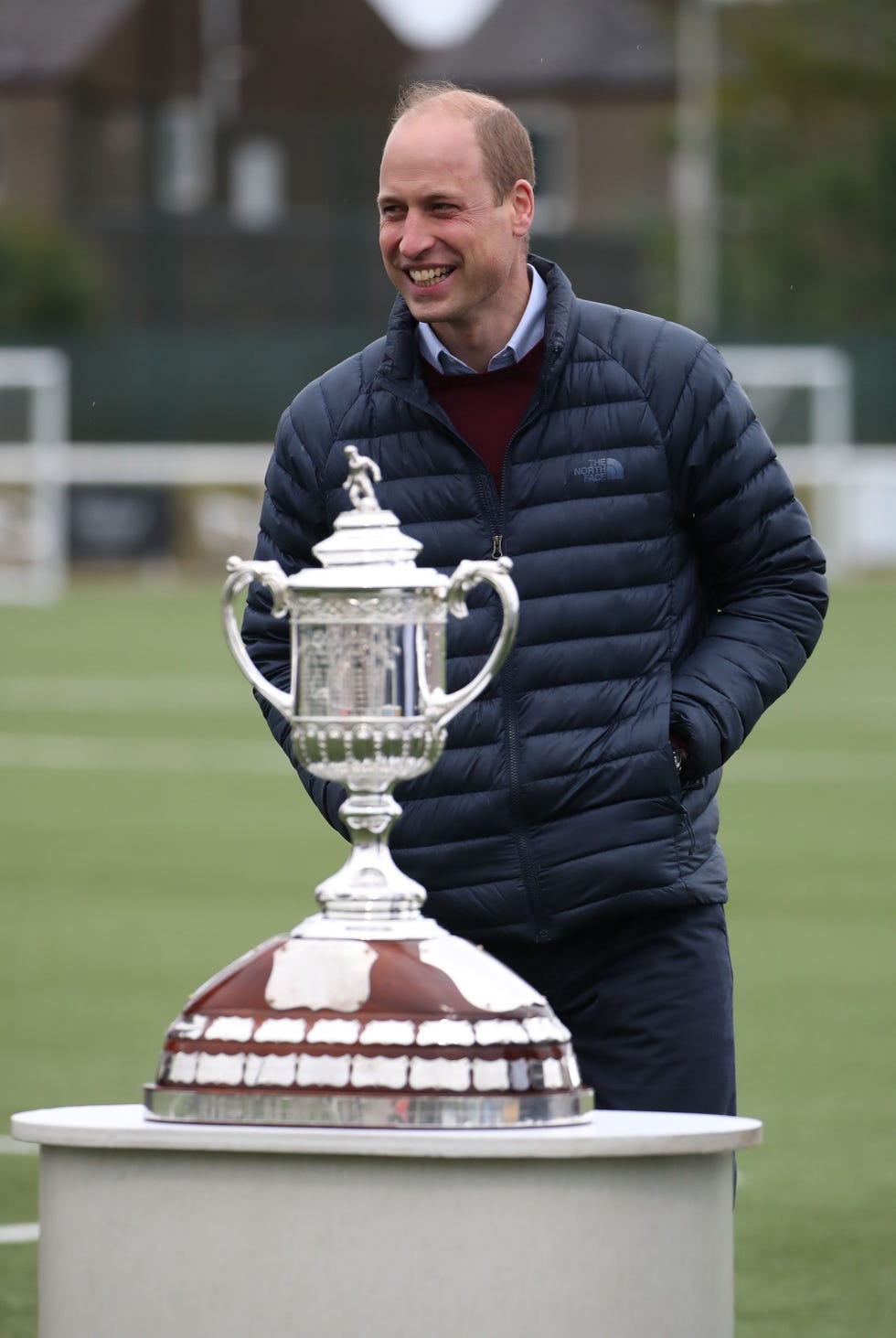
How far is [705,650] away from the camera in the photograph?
3545 millimetres

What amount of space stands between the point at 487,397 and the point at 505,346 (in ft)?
0.23

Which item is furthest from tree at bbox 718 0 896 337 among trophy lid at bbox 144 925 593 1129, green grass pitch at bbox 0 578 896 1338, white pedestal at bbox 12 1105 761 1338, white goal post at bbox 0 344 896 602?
white pedestal at bbox 12 1105 761 1338

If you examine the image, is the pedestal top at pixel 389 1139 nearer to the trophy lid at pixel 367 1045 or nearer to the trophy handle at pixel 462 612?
the trophy lid at pixel 367 1045

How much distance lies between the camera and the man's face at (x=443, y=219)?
3035mm

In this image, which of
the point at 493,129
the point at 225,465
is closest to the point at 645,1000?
the point at 493,129

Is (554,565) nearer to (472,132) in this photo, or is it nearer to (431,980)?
(472,132)

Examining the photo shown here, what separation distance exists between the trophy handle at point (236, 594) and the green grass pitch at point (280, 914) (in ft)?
7.63

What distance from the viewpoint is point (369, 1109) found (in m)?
2.48

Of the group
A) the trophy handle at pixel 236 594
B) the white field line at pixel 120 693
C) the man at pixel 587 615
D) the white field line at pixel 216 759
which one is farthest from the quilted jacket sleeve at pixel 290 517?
the white field line at pixel 120 693

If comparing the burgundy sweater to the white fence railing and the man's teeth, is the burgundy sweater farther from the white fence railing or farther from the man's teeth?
the white fence railing

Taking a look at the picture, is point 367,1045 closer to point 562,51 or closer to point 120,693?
point 120,693

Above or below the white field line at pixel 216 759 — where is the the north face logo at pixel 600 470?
below

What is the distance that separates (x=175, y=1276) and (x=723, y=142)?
4728 centimetres

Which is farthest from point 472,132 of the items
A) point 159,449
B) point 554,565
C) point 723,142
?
point 723,142
